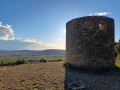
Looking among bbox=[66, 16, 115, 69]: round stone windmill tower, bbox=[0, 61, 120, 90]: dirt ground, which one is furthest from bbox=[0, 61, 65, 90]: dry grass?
bbox=[66, 16, 115, 69]: round stone windmill tower

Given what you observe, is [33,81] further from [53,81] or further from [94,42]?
[94,42]

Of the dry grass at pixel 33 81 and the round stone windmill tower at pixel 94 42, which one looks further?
the round stone windmill tower at pixel 94 42

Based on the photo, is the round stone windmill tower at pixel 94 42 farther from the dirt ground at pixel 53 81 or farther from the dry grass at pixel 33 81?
the dry grass at pixel 33 81

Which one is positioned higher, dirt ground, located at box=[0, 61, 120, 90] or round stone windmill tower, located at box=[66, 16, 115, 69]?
round stone windmill tower, located at box=[66, 16, 115, 69]

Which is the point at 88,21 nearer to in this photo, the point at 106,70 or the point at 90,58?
the point at 90,58

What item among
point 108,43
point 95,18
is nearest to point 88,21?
point 95,18

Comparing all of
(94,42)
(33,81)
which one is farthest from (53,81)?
(94,42)

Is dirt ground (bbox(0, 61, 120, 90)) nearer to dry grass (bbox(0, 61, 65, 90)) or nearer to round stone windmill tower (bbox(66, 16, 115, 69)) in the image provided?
dry grass (bbox(0, 61, 65, 90))

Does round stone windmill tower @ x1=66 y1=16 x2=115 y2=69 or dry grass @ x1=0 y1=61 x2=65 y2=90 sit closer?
dry grass @ x1=0 y1=61 x2=65 y2=90

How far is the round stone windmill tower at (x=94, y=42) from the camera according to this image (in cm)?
735

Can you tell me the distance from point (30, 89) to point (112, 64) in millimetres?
6939

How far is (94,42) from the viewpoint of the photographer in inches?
291

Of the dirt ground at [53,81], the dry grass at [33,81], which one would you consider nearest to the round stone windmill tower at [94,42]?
the dirt ground at [53,81]

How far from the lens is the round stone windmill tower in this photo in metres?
7.35
